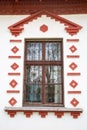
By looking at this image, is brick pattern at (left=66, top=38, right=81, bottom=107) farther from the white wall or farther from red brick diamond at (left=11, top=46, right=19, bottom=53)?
red brick diamond at (left=11, top=46, right=19, bottom=53)

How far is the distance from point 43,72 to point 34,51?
62 centimetres

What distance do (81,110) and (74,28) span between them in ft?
7.08

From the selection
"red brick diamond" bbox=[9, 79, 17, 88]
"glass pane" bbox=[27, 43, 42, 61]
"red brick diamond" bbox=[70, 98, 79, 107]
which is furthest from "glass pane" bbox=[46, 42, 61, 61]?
"red brick diamond" bbox=[70, 98, 79, 107]

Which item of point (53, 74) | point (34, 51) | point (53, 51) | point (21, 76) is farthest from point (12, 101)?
point (53, 51)

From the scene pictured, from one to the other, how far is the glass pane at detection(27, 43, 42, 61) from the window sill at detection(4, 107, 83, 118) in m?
1.37

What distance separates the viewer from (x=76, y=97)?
7141 mm

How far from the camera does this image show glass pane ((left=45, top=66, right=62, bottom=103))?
7355mm

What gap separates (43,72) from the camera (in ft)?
24.6

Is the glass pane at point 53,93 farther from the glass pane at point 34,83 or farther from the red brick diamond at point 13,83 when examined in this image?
the red brick diamond at point 13,83

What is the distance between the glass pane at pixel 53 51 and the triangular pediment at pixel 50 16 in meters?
0.52

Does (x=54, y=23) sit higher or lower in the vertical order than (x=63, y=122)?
higher

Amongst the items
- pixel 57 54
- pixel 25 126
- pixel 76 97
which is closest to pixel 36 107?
pixel 25 126

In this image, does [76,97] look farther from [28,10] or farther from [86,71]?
[28,10]

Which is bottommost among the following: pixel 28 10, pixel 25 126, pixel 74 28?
pixel 25 126
